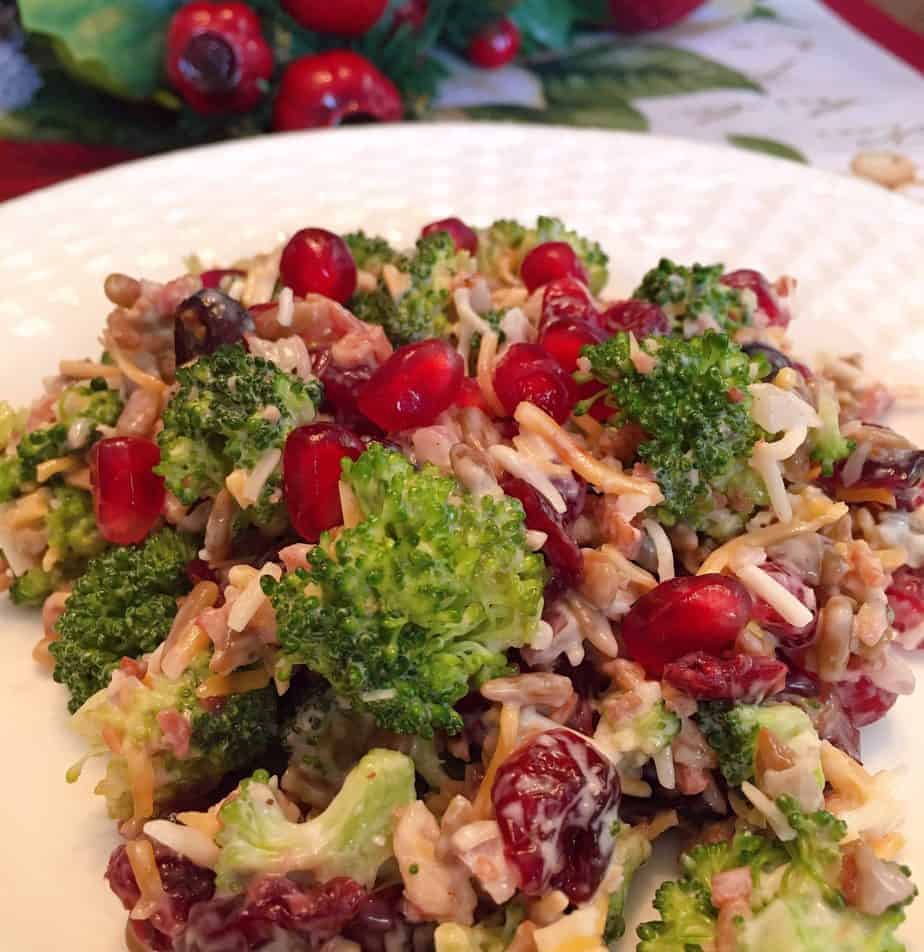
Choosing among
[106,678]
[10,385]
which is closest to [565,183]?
[10,385]

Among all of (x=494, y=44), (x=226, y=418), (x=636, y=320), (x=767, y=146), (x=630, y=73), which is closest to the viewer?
(x=226, y=418)

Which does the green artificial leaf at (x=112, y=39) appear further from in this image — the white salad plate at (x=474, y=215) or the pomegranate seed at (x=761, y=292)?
the pomegranate seed at (x=761, y=292)

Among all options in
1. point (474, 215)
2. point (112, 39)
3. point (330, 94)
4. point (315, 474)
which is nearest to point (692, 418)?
→ point (315, 474)

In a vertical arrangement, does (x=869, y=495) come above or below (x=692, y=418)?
below

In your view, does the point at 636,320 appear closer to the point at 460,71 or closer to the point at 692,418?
the point at 692,418

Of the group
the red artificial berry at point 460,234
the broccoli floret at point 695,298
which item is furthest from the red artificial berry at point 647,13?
the broccoli floret at point 695,298

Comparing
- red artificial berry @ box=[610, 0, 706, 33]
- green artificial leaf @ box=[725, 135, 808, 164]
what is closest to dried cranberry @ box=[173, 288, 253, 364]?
green artificial leaf @ box=[725, 135, 808, 164]
